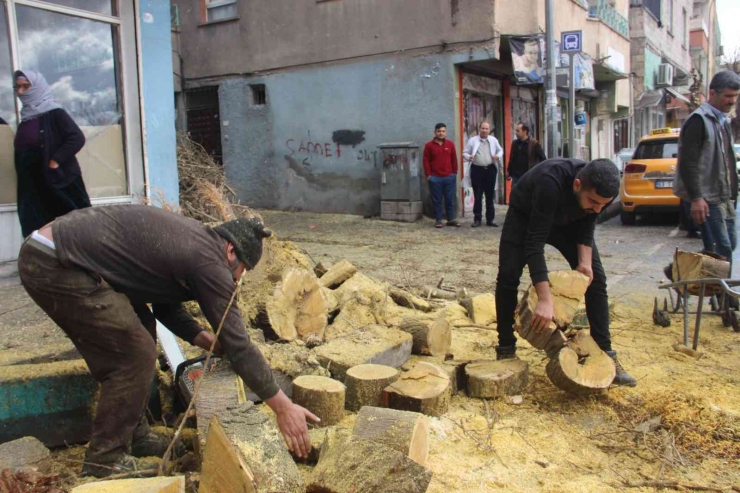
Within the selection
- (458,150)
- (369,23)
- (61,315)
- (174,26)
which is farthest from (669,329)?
(174,26)

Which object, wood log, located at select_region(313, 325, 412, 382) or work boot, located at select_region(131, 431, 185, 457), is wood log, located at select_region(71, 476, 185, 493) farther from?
wood log, located at select_region(313, 325, 412, 382)

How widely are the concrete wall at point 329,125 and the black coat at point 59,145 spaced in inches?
316

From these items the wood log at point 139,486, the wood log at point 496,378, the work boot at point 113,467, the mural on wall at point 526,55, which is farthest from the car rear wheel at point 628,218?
the wood log at point 139,486

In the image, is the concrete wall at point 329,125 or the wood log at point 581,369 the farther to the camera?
the concrete wall at point 329,125

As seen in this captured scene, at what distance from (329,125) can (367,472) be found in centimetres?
1148

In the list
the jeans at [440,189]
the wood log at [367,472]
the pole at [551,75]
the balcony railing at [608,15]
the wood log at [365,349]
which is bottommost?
the wood log at [367,472]

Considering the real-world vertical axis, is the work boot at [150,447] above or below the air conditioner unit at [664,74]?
below

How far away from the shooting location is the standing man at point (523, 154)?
10898mm

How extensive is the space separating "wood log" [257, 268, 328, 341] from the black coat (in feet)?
7.14

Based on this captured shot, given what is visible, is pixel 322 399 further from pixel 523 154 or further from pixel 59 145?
pixel 523 154

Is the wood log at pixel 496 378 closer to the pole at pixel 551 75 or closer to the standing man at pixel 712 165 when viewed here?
the standing man at pixel 712 165

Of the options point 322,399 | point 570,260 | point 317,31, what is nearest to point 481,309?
point 570,260

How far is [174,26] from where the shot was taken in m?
15.0

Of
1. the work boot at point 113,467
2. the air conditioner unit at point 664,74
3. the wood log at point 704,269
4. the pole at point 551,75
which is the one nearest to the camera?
the work boot at point 113,467
